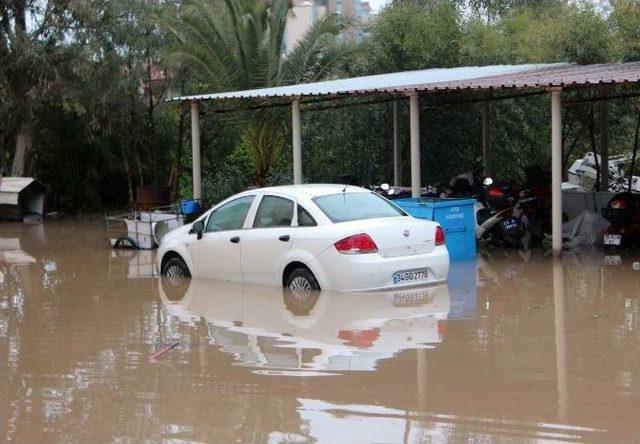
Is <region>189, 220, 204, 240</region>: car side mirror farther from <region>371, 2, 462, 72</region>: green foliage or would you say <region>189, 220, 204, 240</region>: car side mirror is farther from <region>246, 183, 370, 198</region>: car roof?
<region>371, 2, 462, 72</region>: green foliage

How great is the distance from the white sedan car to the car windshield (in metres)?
0.01

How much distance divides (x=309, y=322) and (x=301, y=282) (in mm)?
1535

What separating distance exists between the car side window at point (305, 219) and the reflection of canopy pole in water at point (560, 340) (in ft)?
10.0

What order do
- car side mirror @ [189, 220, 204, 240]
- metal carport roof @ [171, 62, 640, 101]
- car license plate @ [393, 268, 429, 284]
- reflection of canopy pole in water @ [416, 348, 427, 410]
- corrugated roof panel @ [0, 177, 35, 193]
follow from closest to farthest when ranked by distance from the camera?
reflection of canopy pole in water @ [416, 348, 427, 410] → car license plate @ [393, 268, 429, 284] → car side mirror @ [189, 220, 204, 240] → metal carport roof @ [171, 62, 640, 101] → corrugated roof panel @ [0, 177, 35, 193]

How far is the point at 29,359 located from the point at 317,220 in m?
4.09

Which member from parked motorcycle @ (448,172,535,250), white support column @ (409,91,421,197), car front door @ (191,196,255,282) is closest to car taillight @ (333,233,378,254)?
car front door @ (191,196,255,282)

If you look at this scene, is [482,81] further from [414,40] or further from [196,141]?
[414,40]

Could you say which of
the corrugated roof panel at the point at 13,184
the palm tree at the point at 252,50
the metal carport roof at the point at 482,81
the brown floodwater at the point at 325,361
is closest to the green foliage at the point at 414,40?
the palm tree at the point at 252,50

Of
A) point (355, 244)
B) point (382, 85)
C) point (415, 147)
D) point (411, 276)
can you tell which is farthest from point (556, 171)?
point (355, 244)

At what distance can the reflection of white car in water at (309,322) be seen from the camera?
9.16 m

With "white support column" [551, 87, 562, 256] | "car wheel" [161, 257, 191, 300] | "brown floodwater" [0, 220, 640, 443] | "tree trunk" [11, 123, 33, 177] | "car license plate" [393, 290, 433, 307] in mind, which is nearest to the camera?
"brown floodwater" [0, 220, 640, 443]

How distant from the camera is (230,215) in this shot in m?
13.5

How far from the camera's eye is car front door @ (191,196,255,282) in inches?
521

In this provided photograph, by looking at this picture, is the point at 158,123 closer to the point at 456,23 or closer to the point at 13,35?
the point at 13,35
